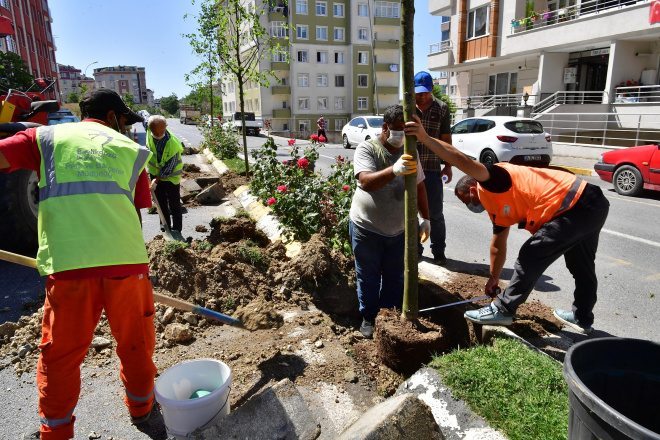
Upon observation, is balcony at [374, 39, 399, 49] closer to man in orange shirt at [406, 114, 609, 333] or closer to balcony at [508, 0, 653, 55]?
balcony at [508, 0, 653, 55]

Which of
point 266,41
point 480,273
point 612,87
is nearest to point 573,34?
point 612,87

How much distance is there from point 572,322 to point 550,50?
2028cm

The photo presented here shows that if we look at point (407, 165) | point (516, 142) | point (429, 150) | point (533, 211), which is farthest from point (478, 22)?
point (407, 165)

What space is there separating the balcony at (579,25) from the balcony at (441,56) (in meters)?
4.32

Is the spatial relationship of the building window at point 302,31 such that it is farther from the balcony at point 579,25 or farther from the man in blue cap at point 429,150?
the man in blue cap at point 429,150

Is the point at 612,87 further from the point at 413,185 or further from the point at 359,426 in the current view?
the point at 359,426

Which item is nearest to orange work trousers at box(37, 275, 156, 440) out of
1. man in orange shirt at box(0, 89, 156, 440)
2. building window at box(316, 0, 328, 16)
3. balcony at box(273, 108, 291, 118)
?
man in orange shirt at box(0, 89, 156, 440)

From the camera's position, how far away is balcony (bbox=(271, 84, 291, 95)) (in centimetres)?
4584

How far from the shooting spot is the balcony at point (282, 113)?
46.4 meters

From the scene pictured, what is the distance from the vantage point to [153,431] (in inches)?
106

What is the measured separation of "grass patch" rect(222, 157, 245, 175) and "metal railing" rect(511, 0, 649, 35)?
15017 millimetres

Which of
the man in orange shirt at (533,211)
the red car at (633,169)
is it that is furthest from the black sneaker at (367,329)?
the red car at (633,169)

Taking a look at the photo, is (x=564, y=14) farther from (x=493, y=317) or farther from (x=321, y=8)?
(x=321, y=8)

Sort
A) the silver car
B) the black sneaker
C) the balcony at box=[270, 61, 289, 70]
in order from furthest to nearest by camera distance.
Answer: the balcony at box=[270, 61, 289, 70] → the silver car → the black sneaker
